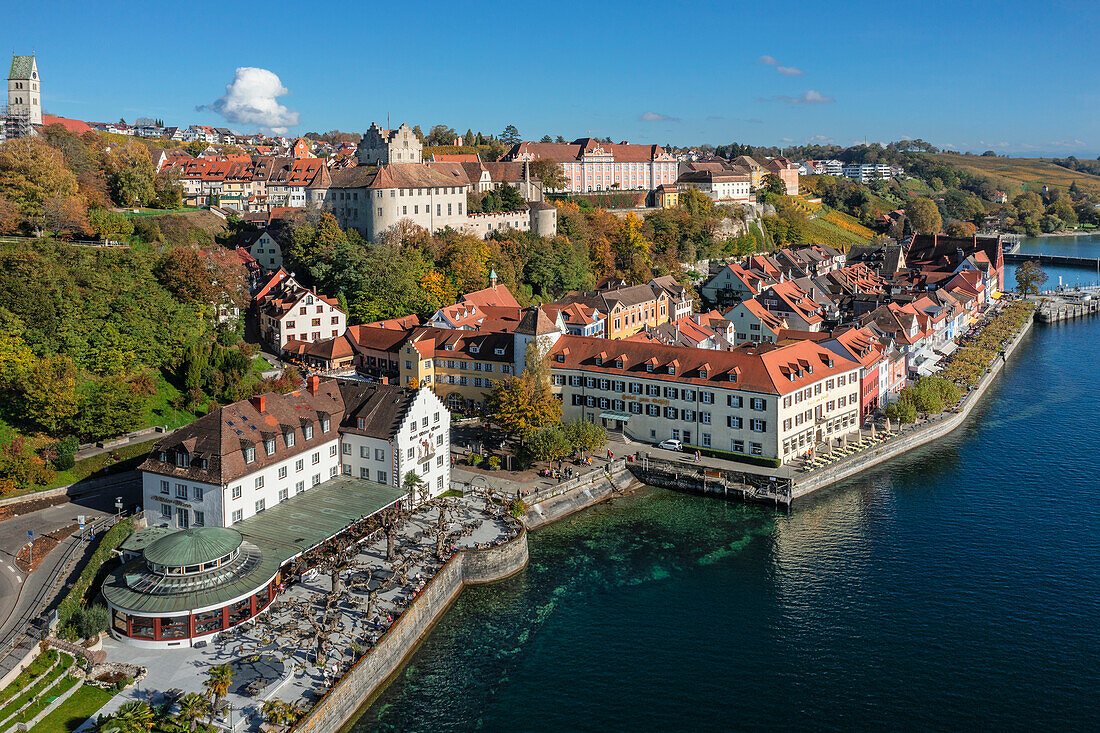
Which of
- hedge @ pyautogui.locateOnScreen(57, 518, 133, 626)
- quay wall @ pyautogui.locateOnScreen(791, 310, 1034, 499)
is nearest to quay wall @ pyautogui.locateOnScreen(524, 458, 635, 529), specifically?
quay wall @ pyautogui.locateOnScreen(791, 310, 1034, 499)

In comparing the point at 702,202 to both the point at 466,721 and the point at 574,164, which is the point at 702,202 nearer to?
the point at 574,164

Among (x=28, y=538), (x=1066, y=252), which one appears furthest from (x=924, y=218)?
(x=28, y=538)

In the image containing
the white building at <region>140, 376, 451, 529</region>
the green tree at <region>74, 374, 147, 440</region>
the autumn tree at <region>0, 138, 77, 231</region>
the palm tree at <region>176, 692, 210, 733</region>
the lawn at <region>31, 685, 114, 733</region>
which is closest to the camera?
the palm tree at <region>176, 692, 210, 733</region>

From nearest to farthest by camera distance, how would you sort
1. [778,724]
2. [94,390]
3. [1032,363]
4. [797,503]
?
[778,724], [94,390], [797,503], [1032,363]

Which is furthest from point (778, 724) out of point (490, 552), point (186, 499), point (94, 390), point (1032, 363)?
point (1032, 363)

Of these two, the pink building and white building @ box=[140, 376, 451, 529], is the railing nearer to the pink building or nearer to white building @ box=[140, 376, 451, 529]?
white building @ box=[140, 376, 451, 529]

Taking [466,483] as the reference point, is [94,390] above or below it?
above

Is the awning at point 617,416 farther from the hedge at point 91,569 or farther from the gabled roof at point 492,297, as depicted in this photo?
the hedge at point 91,569
